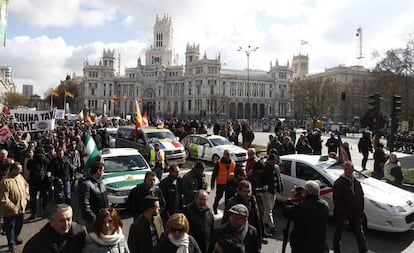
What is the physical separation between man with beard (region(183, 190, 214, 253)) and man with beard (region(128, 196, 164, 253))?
0.56 metres

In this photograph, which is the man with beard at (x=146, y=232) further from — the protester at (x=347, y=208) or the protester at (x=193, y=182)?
the protester at (x=347, y=208)

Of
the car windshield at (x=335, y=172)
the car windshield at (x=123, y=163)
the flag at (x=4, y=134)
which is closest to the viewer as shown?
the car windshield at (x=335, y=172)

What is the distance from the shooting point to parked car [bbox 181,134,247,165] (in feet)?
55.4

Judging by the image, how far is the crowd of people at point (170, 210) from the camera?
3688mm

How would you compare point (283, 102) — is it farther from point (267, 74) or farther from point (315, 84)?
point (315, 84)

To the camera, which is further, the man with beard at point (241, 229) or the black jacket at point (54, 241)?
the man with beard at point (241, 229)

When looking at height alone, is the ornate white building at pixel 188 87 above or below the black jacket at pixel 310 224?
above

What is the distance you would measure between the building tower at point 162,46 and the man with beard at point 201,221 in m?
129

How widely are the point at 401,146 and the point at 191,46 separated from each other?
104 meters

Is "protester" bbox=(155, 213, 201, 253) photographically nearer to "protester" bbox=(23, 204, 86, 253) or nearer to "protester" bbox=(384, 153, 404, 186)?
"protester" bbox=(23, 204, 86, 253)

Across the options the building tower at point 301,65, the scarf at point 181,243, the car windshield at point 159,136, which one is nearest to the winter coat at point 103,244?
the scarf at point 181,243

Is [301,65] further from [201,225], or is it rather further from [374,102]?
[201,225]

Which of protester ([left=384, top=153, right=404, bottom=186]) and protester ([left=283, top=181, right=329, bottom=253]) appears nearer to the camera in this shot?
protester ([left=283, top=181, right=329, bottom=253])

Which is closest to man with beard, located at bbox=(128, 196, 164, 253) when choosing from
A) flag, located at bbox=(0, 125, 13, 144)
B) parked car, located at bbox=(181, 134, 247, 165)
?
flag, located at bbox=(0, 125, 13, 144)
